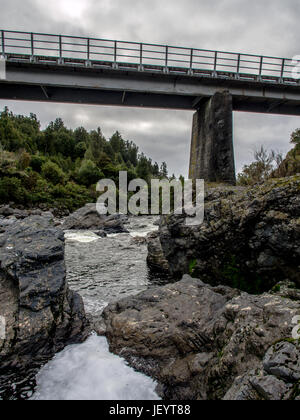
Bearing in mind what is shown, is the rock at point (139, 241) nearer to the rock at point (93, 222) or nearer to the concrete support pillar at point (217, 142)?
the rock at point (93, 222)

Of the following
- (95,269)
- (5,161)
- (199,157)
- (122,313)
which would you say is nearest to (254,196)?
(122,313)

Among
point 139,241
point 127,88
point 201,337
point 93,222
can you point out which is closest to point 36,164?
point 93,222

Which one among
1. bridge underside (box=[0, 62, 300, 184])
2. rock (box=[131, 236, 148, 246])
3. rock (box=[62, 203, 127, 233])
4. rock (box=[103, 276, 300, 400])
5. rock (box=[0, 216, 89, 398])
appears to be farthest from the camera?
rock (box=[62, 203, 127, 233])

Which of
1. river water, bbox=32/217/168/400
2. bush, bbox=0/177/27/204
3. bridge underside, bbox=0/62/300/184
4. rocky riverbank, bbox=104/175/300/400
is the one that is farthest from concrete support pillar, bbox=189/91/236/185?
bush, bbox=0/177/27/204

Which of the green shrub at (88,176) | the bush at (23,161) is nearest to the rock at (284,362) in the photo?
the bush at (23,161)

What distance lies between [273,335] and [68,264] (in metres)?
8.49

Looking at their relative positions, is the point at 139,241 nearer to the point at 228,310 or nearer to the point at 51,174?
the point at 228,310

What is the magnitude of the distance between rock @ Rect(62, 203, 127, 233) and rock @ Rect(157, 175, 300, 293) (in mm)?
Answer: 11891

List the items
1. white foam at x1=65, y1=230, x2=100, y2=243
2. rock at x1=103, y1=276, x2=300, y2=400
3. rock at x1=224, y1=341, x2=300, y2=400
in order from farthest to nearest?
1. white foam at x1=65, y1=230, x2=100, y2=243
2. rock at x1=103, y1=276, x2=300, y2=400
3. rock at x1=224, y1=341, x2=300, y2=400

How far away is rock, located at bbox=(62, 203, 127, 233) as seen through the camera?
18297 millimetres

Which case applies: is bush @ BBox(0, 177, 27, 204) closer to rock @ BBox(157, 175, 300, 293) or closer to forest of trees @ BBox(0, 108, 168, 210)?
forest of trees @ BBox(0, 108, 168, 210)

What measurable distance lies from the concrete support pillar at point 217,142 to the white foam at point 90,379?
48.3ft

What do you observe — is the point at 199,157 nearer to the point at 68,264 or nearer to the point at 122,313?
the point at 68,264

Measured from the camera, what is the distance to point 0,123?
2195 inches
